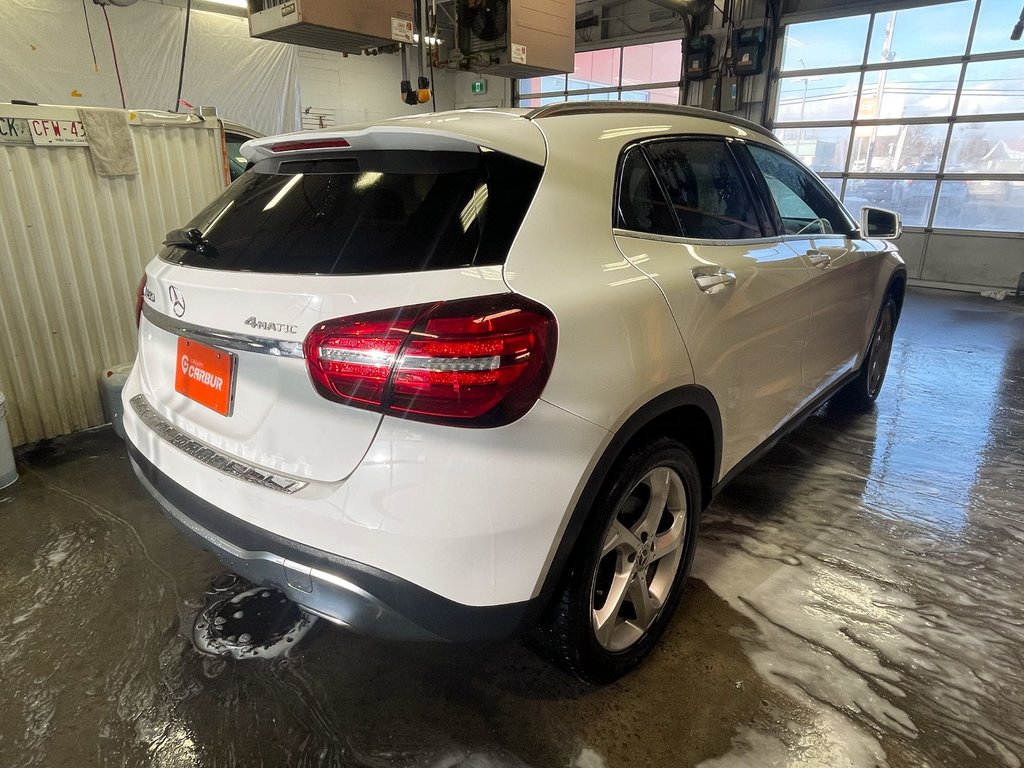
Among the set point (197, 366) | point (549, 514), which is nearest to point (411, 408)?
point (549, 514)

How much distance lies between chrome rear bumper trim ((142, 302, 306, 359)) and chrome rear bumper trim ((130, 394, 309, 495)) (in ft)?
0.80

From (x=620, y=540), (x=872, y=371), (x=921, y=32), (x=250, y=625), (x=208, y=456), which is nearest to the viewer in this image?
(x=208, y=456)

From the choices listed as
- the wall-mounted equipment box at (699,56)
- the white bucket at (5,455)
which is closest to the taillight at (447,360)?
the white bucket at (5,455)

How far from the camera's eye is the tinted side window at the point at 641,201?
1617 mm

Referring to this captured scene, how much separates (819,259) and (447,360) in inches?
77.1

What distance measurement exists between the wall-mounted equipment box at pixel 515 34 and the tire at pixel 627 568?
11.6ft

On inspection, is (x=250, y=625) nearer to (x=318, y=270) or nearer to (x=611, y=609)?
(x=611, y=609)

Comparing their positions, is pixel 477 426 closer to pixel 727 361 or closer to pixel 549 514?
pixel 549 514

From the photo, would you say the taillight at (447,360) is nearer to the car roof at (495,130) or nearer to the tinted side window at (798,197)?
the car roof at (495,130)

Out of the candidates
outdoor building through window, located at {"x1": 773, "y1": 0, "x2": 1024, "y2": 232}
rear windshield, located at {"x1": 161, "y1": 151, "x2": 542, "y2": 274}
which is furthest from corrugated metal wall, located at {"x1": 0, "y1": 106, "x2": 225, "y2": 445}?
outdoor building through window, located at {"x1": 773, "y1": 0, "x2": 1024, "y2": 232}

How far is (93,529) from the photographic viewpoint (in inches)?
100.0

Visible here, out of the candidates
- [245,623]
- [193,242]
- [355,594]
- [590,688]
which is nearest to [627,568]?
[590,688]

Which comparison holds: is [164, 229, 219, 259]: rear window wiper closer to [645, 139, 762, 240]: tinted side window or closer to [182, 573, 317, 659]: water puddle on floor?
[182, 573, 317, 659]: water puddle on floor

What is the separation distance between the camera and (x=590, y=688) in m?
1.76
